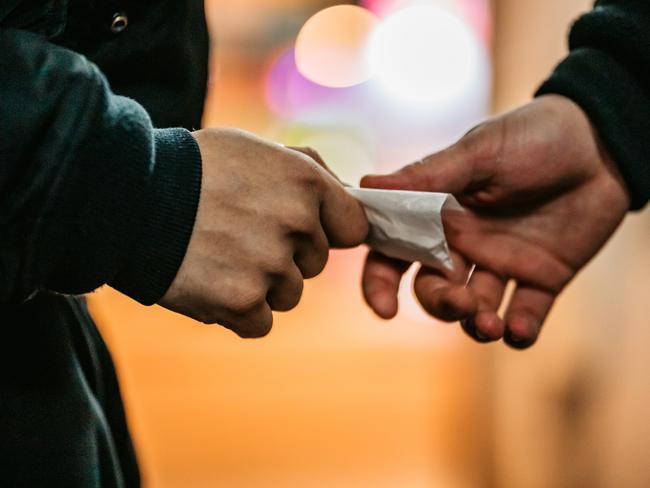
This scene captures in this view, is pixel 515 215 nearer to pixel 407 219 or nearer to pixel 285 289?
pixel 407 219

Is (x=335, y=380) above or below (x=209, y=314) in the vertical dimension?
below

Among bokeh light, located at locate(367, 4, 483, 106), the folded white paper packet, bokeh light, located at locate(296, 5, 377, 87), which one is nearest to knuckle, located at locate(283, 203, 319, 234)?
the folded white paper packet

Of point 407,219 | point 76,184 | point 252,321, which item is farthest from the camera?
point 407,219

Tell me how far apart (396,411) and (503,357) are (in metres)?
0.43

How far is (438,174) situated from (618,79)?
20 cm

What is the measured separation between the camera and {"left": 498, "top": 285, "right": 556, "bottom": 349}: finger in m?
0.77

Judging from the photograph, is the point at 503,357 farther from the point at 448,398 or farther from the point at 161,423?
the point at 161,423

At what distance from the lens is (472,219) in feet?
2.62

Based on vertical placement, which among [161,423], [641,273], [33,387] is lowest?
[161,423]

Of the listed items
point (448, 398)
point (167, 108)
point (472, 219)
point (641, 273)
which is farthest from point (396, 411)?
point (167, 108)

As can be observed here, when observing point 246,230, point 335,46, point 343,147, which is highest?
point 246,230

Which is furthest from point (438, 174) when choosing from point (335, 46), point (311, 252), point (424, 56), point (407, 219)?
point (335, 46)

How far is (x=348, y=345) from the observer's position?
2371 millimetres

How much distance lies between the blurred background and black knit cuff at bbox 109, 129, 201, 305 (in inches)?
54.2
